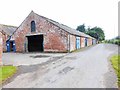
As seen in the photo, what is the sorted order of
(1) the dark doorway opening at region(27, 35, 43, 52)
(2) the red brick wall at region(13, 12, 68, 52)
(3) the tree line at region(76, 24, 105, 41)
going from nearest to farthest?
(2) the red brick wall at region(13, 12, 68, 52), (1) the dark doorway opening at region(27, 35, 43, 52), (3) the tree line at region(76, 24, 105, 41)

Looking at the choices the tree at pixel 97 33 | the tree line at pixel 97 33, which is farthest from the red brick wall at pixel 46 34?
the tree at pixel 97 33

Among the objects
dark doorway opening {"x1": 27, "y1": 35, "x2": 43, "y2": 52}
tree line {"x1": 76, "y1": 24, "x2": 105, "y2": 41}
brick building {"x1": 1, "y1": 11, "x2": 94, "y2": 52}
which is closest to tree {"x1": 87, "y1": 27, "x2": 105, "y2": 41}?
tree line {"x1": 76, "y1": 24, "x2": 105, "y2": 41}

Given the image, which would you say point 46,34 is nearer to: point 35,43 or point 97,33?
point 35,43

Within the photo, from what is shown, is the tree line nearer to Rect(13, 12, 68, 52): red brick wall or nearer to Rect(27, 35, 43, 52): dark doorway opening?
Rect(27, 35, 43, 52): dark doorway opening

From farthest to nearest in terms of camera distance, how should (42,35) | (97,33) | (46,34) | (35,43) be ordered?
(97,33)
(35,43)
(42,35)
(46,34)

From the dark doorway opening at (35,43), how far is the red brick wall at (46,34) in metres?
1.47

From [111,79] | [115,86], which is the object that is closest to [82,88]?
[115,86]

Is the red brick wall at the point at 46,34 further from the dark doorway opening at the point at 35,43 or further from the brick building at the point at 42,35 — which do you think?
the dark doorway opening at the point at 35,43

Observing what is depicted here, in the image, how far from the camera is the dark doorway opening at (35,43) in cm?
2939

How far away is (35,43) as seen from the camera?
31.2 m

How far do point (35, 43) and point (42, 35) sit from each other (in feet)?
14.1

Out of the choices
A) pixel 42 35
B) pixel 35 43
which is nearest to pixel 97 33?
pixel 35 43

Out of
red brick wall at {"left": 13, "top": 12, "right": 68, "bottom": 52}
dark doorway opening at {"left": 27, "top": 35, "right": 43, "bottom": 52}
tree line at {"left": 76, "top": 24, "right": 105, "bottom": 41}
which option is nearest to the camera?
red brick wall at {"left": 13, "top": 12, "right": 68, "bottom": 52}

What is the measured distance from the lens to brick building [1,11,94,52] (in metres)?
24.5
